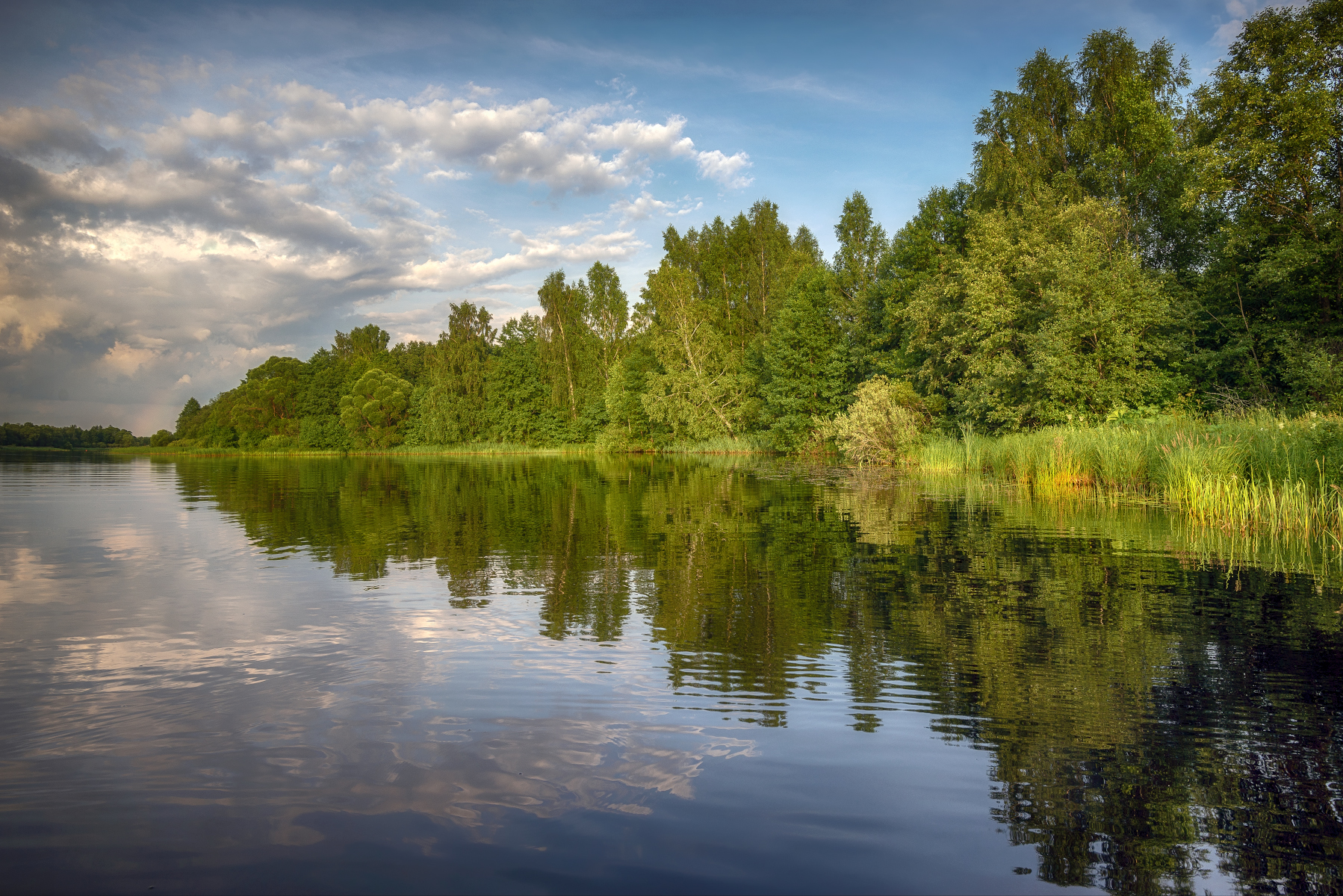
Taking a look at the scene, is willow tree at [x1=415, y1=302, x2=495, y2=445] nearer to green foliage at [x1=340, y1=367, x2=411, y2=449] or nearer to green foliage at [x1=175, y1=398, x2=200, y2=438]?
green foliage at [x1=340, y1=367, x2=411, y2=449]

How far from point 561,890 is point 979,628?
5629mm

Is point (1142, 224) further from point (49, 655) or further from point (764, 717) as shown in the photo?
point (49, 655)

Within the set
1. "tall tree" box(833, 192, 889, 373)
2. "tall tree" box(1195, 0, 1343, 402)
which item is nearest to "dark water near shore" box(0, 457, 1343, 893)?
"tall tree" box(1195, 0, 1343, 402)

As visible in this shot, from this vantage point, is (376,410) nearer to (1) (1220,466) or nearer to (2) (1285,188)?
(2) (1285,188)

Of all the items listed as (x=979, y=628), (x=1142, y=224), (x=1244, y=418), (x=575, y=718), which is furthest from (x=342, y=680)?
(x=1142, y=224)

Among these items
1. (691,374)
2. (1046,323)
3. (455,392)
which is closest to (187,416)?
(455,392)

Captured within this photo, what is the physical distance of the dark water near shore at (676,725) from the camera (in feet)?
10.8

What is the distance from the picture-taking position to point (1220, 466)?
15078 mm

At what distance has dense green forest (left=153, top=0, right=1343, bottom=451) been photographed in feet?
85.3

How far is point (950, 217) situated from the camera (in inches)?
1801

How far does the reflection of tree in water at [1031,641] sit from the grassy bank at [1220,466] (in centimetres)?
132

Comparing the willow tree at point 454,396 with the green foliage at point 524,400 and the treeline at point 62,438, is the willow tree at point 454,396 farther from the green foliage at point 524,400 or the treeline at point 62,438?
the treeline at point 62,438

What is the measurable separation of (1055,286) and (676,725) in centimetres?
3270

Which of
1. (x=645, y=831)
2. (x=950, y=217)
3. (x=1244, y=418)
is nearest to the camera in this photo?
(x=645, y=831)
